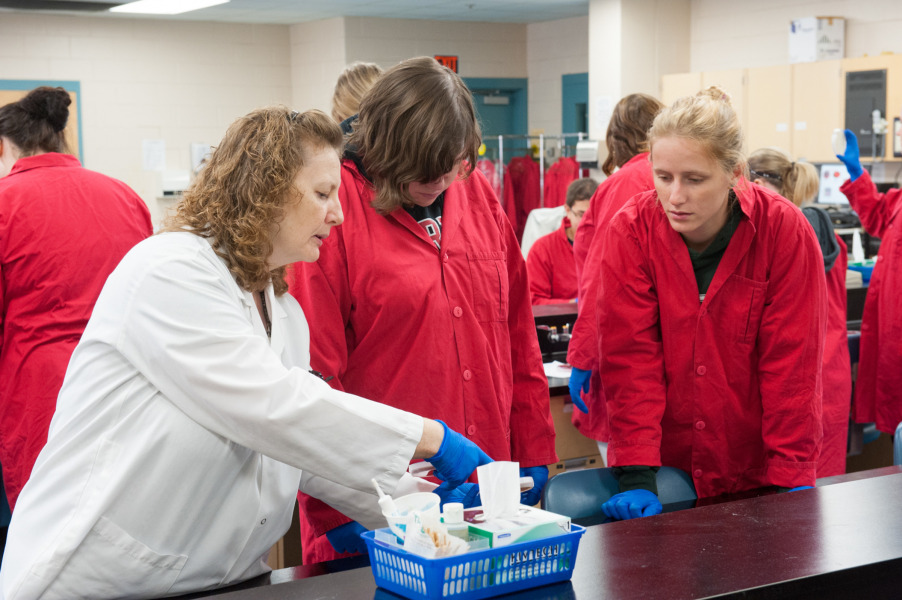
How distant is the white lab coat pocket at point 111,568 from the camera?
1.32 m

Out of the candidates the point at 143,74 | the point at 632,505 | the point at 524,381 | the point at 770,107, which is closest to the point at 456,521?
the point at 632,505

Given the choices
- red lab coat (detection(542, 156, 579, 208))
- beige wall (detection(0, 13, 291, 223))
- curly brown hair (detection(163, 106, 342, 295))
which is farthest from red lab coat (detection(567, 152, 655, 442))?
beige wall (detection(0, 13, 291, 223))

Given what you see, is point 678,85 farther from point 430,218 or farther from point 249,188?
point 249,188

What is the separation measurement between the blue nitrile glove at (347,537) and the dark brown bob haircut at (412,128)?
0.59 m

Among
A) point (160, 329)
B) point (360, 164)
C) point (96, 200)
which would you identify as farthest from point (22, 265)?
point (160, 329)

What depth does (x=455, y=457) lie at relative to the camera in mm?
1436

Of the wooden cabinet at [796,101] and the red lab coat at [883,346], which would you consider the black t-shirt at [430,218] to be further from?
the wooden cabinet at [796,101]

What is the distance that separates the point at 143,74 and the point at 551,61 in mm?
3883

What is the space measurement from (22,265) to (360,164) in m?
1.55

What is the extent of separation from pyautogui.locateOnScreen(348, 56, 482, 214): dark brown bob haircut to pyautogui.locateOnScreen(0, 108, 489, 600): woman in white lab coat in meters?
0.31

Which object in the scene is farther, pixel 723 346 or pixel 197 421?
pixel 723 346

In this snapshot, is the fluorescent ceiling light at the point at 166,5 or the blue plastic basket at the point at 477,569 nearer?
the blue plastic basket at the point at 477,569

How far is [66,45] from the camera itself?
815 centimetres

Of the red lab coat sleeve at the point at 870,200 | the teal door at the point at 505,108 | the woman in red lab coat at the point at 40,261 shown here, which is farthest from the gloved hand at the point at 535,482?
the teal door at the point at 505,108
